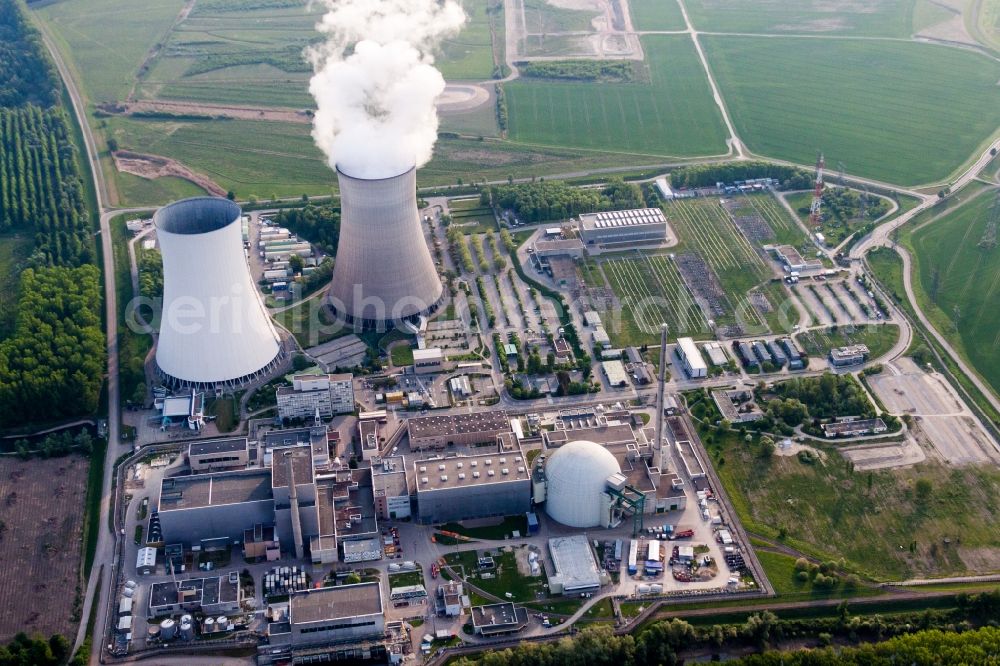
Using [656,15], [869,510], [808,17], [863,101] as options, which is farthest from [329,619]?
[808,17]

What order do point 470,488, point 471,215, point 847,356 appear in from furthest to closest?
point 471,215 → point 847,356 → point 470,488

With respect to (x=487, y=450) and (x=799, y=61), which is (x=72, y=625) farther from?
(x=799, y=61)

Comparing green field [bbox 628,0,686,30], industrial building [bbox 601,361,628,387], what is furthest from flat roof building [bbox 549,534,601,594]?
green field [bbox 628,0,686,30]

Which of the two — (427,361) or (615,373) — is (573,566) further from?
(427,361)

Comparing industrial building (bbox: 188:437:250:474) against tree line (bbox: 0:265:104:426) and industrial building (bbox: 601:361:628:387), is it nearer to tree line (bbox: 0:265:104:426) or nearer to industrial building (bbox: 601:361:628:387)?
tree line (bbox: 0:265:104:426)

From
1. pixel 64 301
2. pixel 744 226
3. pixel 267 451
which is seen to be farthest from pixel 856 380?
pixel 64 301

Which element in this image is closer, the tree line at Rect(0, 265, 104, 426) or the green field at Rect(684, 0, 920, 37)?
the tree line at Rect(0, 265, 104, 426)
